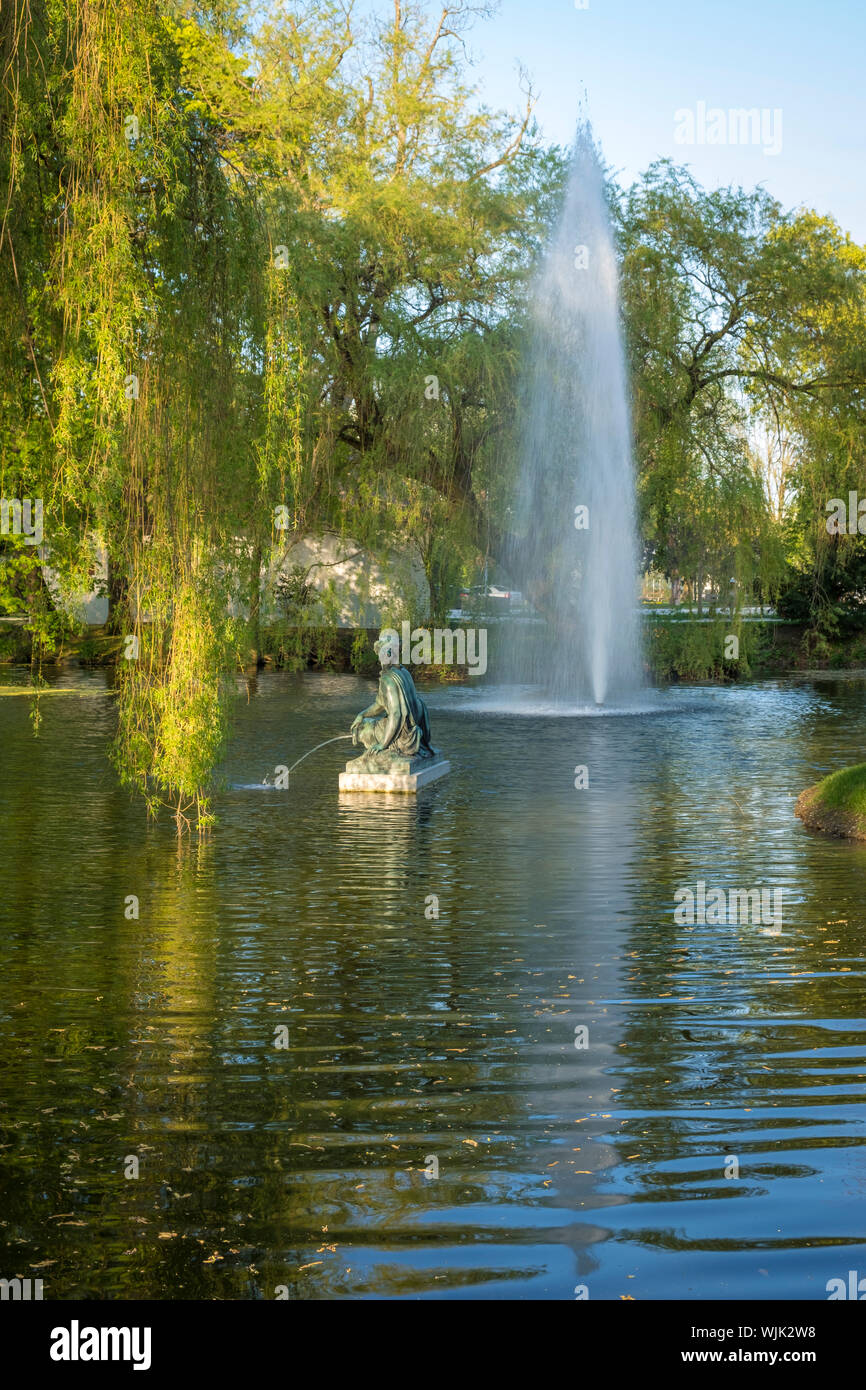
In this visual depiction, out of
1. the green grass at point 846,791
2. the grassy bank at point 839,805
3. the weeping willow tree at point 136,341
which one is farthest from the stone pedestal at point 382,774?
the weeping willow tree at point 136,341

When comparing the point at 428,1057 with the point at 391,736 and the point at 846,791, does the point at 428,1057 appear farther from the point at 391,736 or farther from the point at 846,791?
the point at 391,736

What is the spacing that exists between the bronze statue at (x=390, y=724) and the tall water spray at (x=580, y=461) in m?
12.8


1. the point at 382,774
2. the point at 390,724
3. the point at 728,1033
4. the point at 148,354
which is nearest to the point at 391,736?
the point at 390,724

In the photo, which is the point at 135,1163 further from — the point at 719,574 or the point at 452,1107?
the point at 719,574

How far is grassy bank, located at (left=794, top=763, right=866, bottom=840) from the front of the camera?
15.5 meters

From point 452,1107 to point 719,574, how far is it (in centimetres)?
3049

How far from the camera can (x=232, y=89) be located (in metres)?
32.8

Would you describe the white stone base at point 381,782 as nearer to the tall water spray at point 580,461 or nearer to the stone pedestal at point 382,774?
the stone pedestal at point 382,774

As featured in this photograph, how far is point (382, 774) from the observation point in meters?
18.8

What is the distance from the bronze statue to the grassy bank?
4819 mm

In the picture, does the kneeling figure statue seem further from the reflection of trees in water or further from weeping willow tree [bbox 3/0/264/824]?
weeping willow tree [bbox 3/0/264/824]

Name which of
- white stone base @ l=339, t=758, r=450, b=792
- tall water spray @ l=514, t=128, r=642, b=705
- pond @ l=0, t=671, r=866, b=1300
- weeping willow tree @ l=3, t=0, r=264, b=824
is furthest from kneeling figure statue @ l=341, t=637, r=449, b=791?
tall water spray @ l=514, t=128, r=642, b=705

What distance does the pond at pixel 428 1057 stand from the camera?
17.3ft
